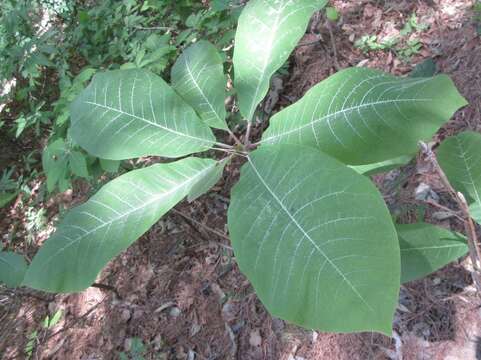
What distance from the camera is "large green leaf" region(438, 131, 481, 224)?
3.91 feet

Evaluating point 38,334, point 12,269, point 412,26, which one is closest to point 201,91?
point 12,269

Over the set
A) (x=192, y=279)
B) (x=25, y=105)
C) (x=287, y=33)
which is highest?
(x=287, y=33)

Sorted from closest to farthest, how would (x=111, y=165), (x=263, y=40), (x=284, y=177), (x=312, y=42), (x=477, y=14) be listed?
(x=284, y=177), (x=263, y=40), (x=111, y=165), (x=477, y=14), (x=312, y=42)

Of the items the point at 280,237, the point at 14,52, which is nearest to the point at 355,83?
the point at 280,237

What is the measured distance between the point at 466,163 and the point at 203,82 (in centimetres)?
80

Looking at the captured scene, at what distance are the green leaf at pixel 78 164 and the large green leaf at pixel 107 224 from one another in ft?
2.81

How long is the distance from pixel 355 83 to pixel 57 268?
806 mm

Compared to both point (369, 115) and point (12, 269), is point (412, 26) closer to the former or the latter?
point (369, 115)

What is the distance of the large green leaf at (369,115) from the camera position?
845 millimetres

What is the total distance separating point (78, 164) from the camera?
188 centimetres

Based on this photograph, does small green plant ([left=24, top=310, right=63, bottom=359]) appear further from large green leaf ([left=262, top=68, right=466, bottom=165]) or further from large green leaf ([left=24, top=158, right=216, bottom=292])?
large green leaf ([left=262, top=68, right=466, bottom=165])

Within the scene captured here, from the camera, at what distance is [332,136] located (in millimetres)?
940

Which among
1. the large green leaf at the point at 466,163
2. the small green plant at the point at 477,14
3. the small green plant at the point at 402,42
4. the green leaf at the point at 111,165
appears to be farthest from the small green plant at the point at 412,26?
the green leaf at the point at 111,165

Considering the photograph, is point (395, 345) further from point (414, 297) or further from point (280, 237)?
point (280, 237)
